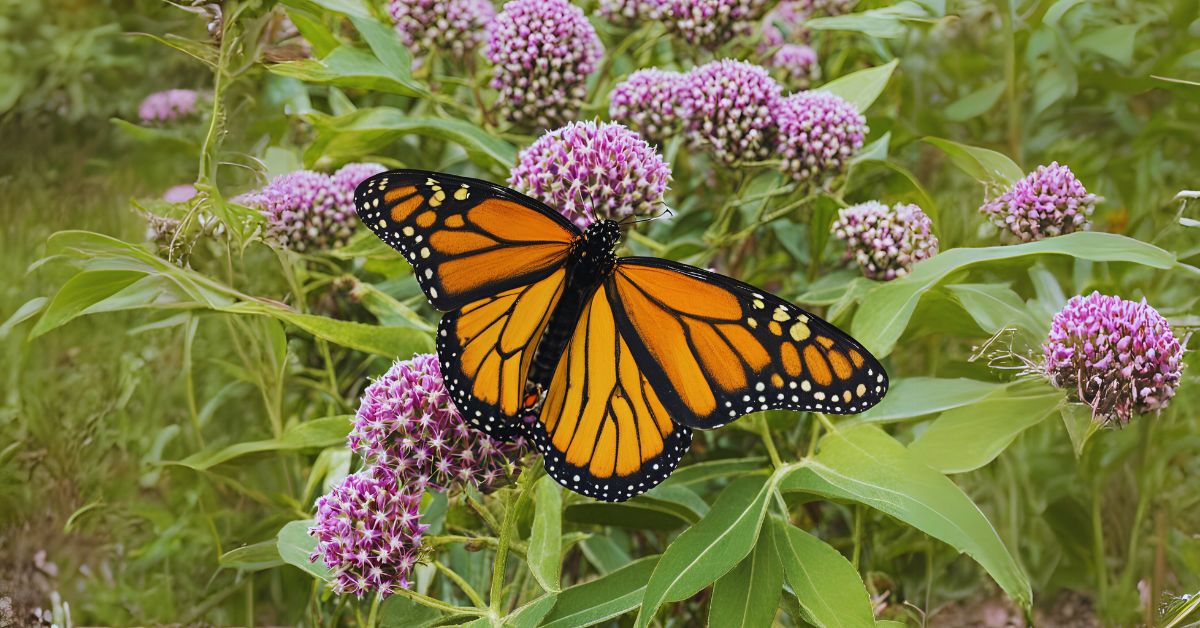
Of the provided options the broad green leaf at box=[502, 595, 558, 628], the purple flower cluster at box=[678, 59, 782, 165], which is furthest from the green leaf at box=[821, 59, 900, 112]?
the broad green leaf at box=[502, 595, 558, 628]

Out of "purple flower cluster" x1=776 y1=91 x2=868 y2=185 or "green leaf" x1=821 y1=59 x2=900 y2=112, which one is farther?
"green leaf" x1=821 y1=59 x2=900 y2=112

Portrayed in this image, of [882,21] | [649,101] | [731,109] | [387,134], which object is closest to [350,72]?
[387,134]

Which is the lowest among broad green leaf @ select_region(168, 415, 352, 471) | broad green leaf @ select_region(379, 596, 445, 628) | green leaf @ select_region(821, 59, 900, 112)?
broad green leaf @ select_region(379, 596, 445, 628)

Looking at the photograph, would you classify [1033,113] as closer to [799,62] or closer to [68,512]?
[799,62]

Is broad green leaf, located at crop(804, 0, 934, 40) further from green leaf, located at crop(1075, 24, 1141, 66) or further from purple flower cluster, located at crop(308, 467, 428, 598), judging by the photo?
purple flower cluster, located at crop(308, 467, 428, 598)

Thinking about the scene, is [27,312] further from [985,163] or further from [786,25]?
[786,25]
